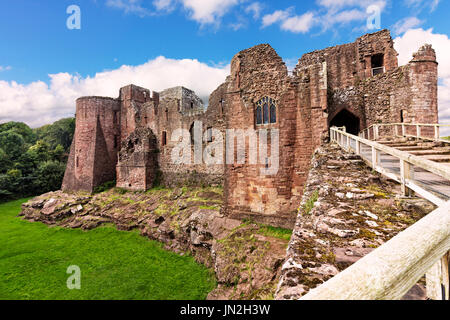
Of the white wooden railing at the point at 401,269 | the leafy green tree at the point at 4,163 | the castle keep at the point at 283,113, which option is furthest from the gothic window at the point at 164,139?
the leafy green tree at the point at 4,163

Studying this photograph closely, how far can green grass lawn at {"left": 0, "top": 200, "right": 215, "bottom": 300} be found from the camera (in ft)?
28.6

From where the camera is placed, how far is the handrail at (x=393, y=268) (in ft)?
2.52

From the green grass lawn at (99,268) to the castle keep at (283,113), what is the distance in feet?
13.6

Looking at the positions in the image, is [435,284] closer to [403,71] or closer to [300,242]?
[300,242]

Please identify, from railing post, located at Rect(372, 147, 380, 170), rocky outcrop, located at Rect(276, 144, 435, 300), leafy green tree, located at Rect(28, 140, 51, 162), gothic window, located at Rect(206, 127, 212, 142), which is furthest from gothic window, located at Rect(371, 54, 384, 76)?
leafy green tree, located at Rect(28, 140, 51, 162)

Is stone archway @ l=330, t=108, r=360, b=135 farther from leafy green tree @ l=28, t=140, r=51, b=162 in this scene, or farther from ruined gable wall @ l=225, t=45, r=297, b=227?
leafy green tree @ l=28, t=140, r=51, b=162

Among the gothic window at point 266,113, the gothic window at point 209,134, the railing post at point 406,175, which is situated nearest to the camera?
the railing post at point 406,175

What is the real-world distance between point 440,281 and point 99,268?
1306 cm

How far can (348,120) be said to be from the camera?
633 inches

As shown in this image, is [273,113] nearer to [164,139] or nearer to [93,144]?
[164,139]

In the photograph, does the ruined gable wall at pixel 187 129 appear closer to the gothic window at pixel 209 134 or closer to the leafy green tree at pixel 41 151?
the gothic window at pixel 209 134

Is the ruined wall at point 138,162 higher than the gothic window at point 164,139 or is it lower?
lower

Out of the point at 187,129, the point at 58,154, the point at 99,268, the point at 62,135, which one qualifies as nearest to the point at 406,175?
the point at 99,268

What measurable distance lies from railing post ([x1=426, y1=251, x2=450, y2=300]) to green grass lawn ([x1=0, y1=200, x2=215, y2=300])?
8481mm
